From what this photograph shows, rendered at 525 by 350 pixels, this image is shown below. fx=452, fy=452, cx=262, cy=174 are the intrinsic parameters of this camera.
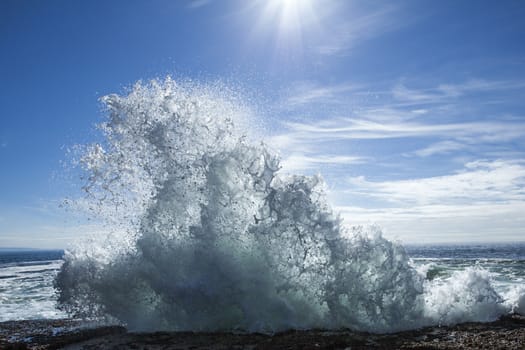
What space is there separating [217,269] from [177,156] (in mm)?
3625

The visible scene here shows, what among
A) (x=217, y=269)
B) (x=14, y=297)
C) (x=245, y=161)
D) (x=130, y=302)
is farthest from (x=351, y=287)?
(x=14, y=297)

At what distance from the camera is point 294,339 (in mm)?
9945

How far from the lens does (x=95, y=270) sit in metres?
12.9


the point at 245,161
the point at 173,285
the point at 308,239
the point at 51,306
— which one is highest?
the point at 245,161

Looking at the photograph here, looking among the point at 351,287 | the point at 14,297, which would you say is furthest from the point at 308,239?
the point at 14,297

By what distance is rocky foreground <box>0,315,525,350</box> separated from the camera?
30.0ft

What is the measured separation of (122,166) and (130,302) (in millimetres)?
Result: 4052

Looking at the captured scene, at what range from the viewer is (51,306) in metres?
18.9

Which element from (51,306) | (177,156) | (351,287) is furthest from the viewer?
(51,306)

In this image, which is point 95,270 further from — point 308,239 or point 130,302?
point 308,239

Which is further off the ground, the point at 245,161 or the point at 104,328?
the point at 245,161

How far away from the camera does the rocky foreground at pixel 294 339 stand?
9.14 meters

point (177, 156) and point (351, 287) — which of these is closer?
point (351, 287)

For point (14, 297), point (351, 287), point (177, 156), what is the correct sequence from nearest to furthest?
1. point (351, 287)
2. point (177, 156)
3. point (14, 297)
